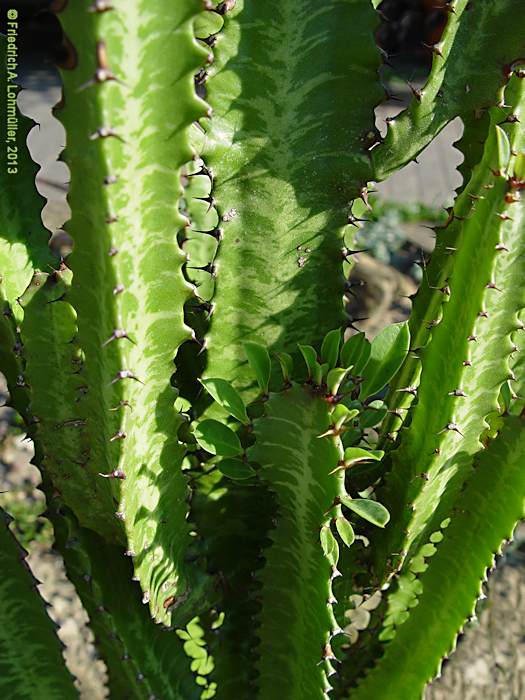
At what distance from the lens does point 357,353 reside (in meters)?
1.19

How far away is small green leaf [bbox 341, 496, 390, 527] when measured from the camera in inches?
41.4

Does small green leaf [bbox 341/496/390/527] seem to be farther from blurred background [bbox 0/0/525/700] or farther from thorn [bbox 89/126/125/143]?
thorn [bbox 89/126/125/143]

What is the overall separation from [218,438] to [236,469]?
0.23 ft

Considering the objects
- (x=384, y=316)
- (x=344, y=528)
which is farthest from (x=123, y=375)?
(x=384, y=316)

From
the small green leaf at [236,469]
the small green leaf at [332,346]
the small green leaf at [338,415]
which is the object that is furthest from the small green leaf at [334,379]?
the small green leaf at [236,469]

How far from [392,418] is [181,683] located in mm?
670

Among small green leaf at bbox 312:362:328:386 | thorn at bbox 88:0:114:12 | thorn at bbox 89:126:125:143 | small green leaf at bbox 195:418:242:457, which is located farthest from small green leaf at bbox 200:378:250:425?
thorn at bbox 88:0:114:12

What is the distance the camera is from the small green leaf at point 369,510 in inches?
41.4

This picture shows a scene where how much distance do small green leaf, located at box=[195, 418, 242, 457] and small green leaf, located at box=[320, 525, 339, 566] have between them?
179 millimetres

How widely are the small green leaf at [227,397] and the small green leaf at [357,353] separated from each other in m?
0.17

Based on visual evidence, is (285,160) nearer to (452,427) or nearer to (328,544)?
(452,427)

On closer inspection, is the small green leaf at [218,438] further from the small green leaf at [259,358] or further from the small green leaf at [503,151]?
the small green leaf at [503,151]

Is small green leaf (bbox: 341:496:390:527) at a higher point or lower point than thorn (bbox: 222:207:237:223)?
lower

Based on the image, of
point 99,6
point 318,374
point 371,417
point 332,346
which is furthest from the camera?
point 371,417
